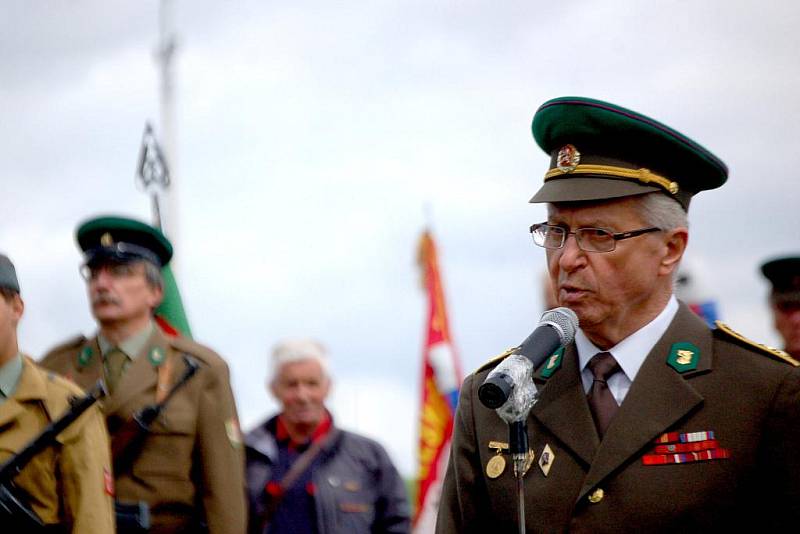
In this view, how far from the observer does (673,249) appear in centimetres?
412

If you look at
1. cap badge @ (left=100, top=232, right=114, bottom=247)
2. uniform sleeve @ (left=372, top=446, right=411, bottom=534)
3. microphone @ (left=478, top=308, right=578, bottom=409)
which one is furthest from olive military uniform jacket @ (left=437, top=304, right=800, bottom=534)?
uniform sleeve @ (left=372, top=446, right=411, bottom=534)

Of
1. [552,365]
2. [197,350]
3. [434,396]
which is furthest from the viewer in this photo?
[434,396]

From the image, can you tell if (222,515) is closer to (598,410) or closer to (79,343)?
(79,343)

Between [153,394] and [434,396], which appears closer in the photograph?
[153,394]

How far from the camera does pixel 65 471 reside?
5.54m

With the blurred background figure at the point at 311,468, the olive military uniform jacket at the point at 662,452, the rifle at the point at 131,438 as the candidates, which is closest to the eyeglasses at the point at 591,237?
the olive military uniform jacket at the point at 662,452

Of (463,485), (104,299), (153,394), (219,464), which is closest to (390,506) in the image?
(219,464)

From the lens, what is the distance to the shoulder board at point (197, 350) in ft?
24.0

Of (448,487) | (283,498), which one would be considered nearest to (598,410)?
(448,487)

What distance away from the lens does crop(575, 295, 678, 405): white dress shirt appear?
158 inches

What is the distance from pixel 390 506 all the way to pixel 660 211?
4758mm

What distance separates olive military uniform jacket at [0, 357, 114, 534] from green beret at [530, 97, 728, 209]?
233 centimetres

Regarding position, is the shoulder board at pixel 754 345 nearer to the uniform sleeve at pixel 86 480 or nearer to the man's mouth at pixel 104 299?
the uniform sleeve at pixel 86 480

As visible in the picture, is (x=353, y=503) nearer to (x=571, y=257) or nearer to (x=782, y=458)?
(x=571, y=257)
